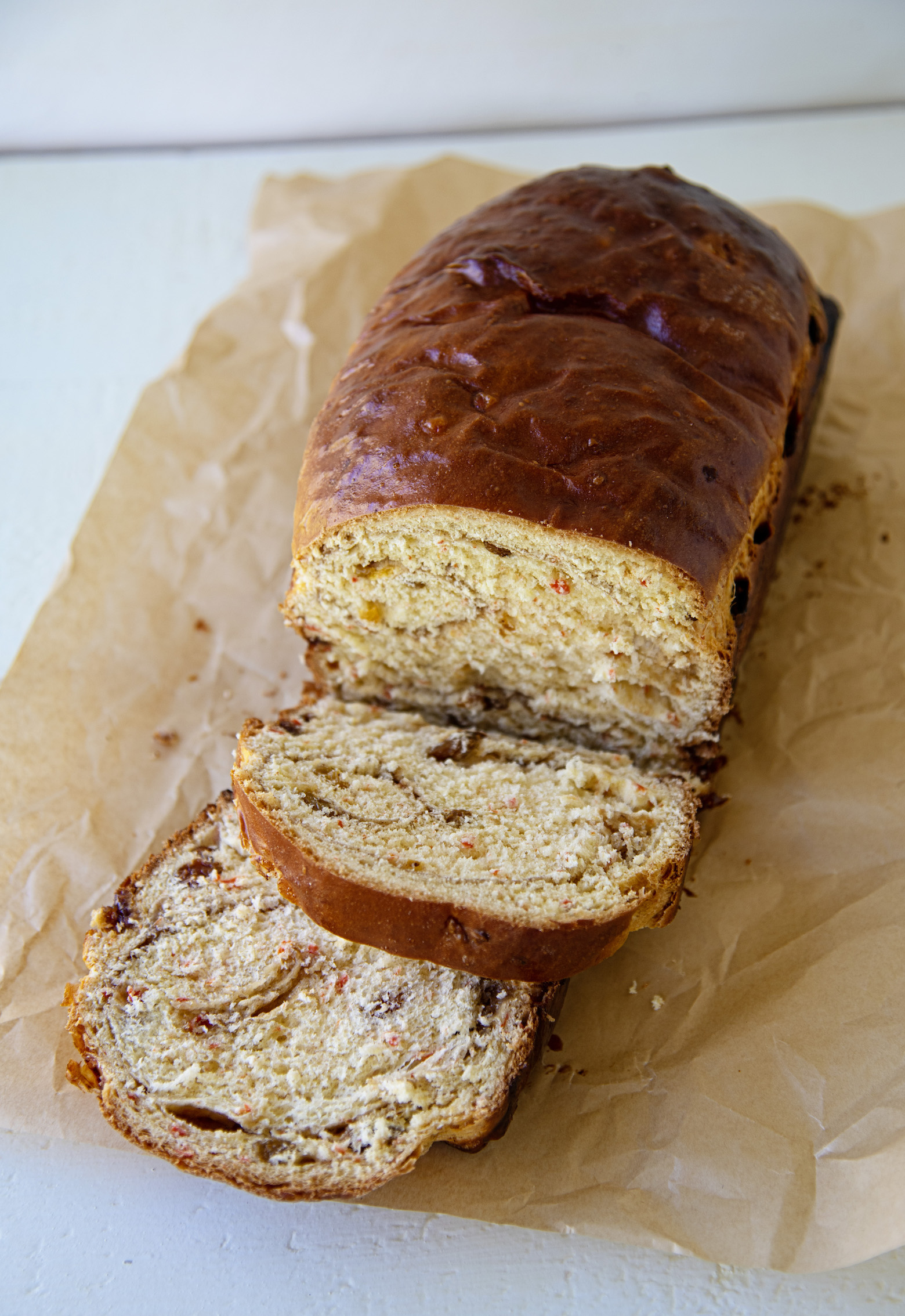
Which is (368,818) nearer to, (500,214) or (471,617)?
(471,617)

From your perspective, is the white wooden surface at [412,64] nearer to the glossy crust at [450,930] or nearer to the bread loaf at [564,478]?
the bread loaf at [564,478]

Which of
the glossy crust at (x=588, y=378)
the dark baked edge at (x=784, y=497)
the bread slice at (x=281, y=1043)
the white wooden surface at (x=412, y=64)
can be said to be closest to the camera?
the bread slice at (x=281, y=1043)

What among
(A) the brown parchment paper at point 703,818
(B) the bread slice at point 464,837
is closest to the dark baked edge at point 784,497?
(A) the brown parchment paper at point 703,818

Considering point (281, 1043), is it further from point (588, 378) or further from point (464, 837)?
point (588, 378)

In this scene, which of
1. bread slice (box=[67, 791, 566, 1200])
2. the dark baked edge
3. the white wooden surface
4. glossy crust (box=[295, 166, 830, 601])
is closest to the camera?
bread slice (box=[67, 791, 566, 1200])

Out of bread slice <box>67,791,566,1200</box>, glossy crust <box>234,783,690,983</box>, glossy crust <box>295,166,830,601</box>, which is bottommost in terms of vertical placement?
bread slice <box>67,791,566,1200</box>

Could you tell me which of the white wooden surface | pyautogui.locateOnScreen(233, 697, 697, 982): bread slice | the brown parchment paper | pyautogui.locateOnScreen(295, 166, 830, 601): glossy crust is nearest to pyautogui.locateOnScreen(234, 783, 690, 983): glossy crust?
pyautogui.locateOnScreen(233, 697, 697, 982): bread slice

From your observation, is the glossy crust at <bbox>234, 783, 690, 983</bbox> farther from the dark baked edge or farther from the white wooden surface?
the white wooden surface
